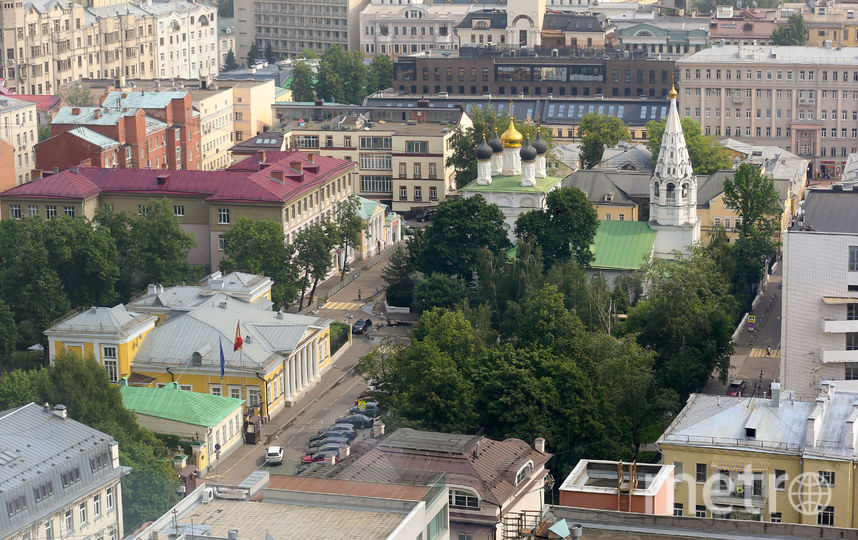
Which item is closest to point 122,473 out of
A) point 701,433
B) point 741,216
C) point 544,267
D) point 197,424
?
point 197,424

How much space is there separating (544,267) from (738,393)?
20193 mm

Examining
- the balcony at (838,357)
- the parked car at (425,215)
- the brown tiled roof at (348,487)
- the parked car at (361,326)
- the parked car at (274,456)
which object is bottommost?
the parked car at (274,456)

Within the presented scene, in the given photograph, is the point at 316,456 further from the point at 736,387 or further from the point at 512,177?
the point at 512,177

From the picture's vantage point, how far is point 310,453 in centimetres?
9238

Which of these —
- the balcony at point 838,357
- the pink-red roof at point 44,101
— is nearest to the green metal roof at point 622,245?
the balcony at point 838,357

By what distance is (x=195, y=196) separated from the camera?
407ft

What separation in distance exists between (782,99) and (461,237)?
70112mm

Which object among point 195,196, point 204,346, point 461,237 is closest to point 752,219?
point 461,237

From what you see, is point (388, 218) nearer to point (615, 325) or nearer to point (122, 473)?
point (615, 325)

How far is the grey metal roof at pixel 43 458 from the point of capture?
7325 centimetres

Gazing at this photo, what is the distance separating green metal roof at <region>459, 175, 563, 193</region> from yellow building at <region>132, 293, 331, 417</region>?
21.9 m

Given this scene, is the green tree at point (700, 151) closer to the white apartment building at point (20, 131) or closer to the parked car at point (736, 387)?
the parked car at point (736, 387)

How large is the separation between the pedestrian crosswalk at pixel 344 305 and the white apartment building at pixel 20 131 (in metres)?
35.8

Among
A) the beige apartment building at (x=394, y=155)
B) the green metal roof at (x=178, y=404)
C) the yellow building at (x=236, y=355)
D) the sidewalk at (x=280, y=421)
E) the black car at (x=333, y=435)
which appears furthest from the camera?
the beige apartment building at (x=394, y=155)
